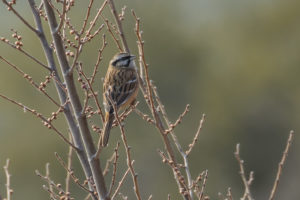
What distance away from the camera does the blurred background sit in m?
31.5

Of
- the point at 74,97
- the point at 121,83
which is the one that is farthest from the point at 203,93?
the point at 74,97

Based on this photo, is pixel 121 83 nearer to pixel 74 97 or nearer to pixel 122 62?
pixel 122 62

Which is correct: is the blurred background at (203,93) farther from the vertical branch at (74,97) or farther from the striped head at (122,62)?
the vertical branch at (74,97)

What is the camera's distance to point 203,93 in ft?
122

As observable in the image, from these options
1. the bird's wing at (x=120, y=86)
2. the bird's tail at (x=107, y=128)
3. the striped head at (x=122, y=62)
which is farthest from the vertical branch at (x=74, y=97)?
the striped head at (x=122, y=62)

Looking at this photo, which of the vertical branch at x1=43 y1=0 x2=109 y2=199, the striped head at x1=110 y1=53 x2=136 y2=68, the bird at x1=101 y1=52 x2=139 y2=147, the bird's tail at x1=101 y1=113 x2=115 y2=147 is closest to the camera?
the vertical branch at x1=43 y1=0 x2=109 y2=199

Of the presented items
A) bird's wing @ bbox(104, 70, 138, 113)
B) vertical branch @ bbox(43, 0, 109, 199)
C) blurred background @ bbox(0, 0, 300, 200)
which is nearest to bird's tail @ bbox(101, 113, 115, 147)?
vertical branch @ bbox(43, 0, 109, 199)

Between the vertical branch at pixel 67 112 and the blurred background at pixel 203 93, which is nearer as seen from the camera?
the vertical branch at pixel 67 112

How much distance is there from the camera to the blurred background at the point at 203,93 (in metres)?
31.5

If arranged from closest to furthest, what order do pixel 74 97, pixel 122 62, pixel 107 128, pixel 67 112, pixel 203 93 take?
1. pixel 74 97
2. pixel 67 112
3. pixel 107 128
4. pixel 122 62
5. pixel 203 93

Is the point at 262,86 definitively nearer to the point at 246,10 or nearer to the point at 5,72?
the point at 246,10

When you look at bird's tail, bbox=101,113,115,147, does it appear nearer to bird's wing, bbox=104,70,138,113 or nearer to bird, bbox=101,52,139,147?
bird, bbox=101,52,139,147

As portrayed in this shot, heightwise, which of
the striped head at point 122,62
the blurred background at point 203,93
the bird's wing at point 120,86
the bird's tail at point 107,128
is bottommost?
the bird's tail at point 107,128

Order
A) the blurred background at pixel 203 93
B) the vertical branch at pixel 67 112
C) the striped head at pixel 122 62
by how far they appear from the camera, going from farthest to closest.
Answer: the blurred background at pixel 203 93, the striped head at pixel 122 62, the vertical branch at pixel 67 112
